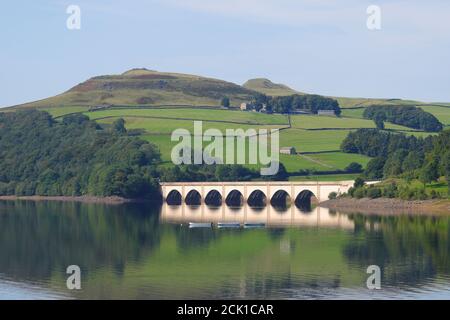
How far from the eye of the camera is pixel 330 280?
72625 millimetres

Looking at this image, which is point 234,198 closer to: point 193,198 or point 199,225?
point 193,198

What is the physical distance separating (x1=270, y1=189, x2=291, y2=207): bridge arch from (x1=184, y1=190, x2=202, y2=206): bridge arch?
43.1ft

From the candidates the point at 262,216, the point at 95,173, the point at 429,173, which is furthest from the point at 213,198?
the point at 429,173

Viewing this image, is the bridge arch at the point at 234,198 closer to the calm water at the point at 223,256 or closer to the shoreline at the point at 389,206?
the shoreline at the point at 389,206

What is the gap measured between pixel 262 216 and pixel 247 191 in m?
33.8

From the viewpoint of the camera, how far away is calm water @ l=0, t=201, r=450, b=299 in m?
68.8

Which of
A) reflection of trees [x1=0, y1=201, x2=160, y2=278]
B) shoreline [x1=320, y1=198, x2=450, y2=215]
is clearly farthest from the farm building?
reflection of trees [x1=0, y1=201, x2=160, y2=278]

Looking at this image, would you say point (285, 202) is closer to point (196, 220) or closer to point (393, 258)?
point (196, 220)

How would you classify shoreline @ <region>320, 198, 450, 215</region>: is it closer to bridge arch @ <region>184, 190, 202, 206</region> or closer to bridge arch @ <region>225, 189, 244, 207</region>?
bridge arch @ <region>225, 189, 244, 207</region>

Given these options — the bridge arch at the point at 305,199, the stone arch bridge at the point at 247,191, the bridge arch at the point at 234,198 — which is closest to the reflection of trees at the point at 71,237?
the stone arch bridge at the point at 247,191

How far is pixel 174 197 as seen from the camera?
178 m

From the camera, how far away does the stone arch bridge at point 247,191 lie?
536 feet

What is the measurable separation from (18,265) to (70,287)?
13.5 m
